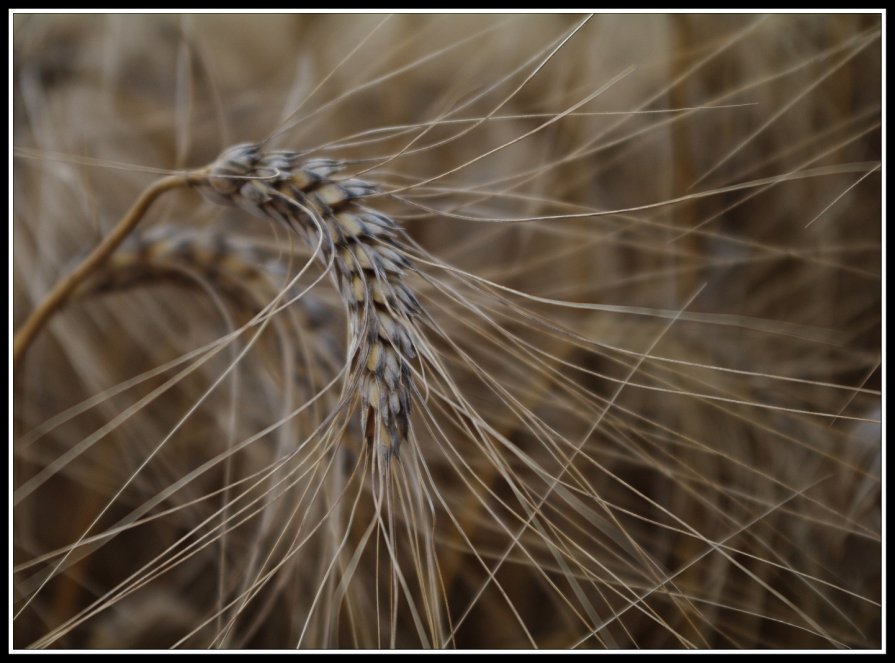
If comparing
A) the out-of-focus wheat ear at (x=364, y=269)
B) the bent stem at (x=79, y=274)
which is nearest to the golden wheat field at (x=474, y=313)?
the bent stem at (x=79, y=274)

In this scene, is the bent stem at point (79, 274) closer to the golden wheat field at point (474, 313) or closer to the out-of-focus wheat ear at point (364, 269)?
the golden wheat field at point (474, 313)

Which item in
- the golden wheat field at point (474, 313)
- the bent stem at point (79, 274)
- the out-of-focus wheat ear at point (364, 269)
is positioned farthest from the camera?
the golden wheat field at point (474, 313)

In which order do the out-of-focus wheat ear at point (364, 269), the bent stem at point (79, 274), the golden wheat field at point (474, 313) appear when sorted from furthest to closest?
the golden wheat field at point (474, 313)
the bent stem at point (79, 274)
the out-of-focus wheat ear at point (364, 269)

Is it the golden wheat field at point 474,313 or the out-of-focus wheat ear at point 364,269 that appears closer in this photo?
the out-of-focus wheat ear at point 364,269
